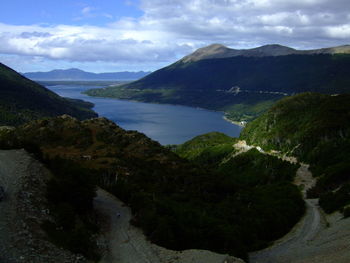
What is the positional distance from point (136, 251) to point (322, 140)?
443ft

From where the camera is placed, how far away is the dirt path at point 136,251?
31047 mm

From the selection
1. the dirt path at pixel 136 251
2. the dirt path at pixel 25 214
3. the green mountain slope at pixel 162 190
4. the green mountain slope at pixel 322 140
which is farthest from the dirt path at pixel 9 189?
the green mountain slope at pixel 322 140

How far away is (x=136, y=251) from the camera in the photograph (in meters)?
32.8

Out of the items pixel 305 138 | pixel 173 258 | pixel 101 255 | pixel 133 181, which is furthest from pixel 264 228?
pixel 305 138

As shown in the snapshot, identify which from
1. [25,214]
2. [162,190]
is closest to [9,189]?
[25,214]

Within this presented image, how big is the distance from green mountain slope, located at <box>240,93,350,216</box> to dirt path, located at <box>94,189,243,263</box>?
2162 inches

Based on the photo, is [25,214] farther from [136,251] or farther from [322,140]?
[322,140]

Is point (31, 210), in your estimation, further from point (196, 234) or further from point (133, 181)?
point (133, 181)

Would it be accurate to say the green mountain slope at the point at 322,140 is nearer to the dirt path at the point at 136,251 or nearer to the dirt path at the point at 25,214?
the dirt path at the point at 136,251

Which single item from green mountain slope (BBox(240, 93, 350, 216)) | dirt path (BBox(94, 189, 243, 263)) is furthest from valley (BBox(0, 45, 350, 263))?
green mountain slope (BBox(240, 93, 350, 216))

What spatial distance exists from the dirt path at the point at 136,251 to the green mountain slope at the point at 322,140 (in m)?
54.9

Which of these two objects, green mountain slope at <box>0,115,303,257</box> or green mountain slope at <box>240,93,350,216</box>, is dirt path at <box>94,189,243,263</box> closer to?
green mountain slope at <box>0,115,303,257</box>

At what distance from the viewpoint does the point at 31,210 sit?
31.8m

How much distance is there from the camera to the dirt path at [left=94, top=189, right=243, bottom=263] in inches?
1222
